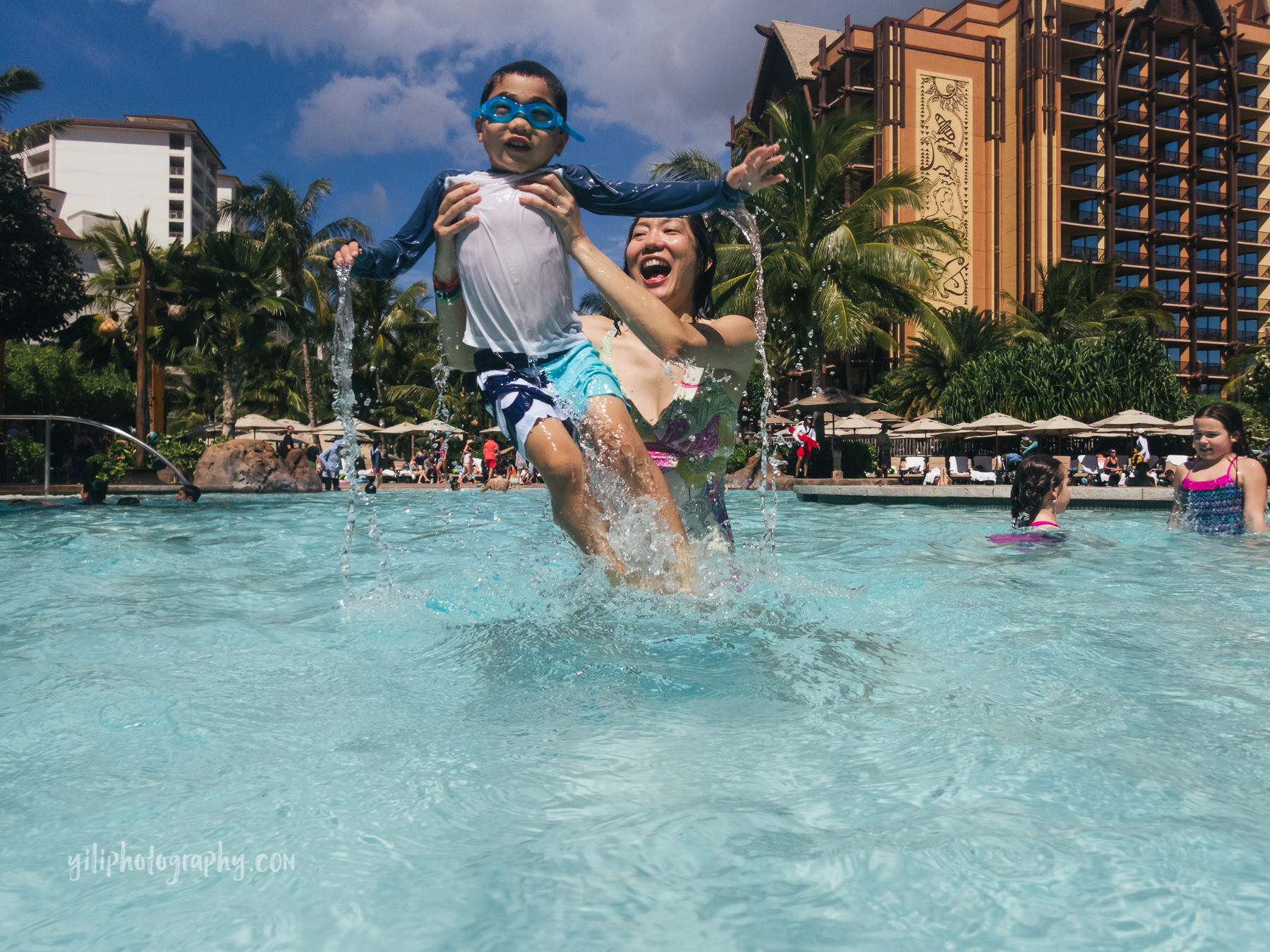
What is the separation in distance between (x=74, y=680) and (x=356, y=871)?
1.65m

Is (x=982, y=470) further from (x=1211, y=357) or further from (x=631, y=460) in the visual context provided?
(x=1211, y=357)

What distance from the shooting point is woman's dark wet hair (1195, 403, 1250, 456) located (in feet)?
20.7

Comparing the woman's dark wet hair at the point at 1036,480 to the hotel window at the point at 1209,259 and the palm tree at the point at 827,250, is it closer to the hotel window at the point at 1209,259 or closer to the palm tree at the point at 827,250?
the palm tree at the point at 827,250

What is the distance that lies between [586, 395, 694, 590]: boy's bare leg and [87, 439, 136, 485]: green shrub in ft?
54.3

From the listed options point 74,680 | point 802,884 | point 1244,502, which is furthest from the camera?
point 1244,502

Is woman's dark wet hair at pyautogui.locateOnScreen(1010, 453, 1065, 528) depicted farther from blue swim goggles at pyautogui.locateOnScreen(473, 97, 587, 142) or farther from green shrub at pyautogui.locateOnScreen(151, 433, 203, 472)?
green shrub at pyautogui.locateOnScreen(151, 433, 203, 472)

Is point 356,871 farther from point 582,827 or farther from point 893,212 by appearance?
point 893,212

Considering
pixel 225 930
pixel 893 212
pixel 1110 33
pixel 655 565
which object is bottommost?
pixel 225 930

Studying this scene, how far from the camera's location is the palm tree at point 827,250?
20.6 m

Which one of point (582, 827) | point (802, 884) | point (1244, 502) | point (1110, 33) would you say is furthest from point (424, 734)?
point (1110, 33)

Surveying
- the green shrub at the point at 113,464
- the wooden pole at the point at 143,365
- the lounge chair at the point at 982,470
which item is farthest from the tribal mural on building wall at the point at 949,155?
the green shrub at the point at 113,464

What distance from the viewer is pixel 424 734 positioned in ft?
6.68

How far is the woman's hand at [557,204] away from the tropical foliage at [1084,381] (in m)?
27.0

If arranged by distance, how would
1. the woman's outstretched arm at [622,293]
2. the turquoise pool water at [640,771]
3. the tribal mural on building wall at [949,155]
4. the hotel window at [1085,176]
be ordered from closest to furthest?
the turquoise pool water at [640,771], the woman's outstretched arm at [622,293], the tribal mural on building wall at [949,155], the hotel window at [1085,176]
